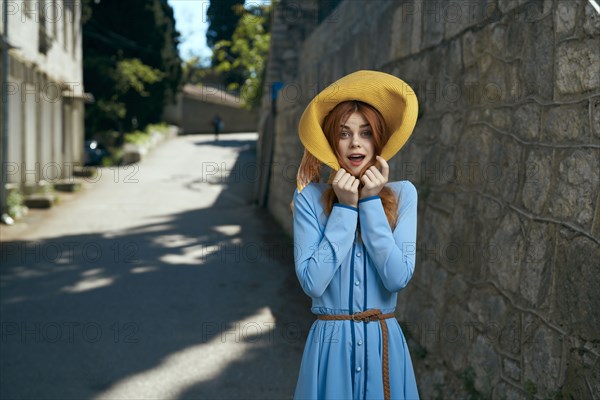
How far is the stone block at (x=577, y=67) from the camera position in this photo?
103 inches

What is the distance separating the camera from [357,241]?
226 cm

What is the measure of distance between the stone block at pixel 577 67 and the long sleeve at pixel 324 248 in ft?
3.69

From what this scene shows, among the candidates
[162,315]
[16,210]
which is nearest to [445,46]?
[162,315]

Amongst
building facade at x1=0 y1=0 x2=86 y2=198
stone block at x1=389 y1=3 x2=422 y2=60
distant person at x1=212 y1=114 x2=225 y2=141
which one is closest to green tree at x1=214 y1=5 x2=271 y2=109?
building facade at x1=0 y1=0 x2=86 y2=198

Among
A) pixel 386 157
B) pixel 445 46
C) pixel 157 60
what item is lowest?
pixel 386 157

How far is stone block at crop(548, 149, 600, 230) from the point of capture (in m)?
2.58

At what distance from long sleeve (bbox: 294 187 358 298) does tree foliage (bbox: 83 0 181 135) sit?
2174 centimetres

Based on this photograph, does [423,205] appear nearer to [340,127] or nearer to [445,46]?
[445,46]

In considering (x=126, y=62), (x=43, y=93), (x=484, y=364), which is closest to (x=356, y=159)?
(x=484, y=364)

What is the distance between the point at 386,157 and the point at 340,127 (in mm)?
178

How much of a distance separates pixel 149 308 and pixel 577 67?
14.7 feet

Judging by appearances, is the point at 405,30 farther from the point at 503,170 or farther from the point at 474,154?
the point at 503,170

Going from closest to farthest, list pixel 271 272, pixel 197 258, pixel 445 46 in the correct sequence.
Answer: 1. pixel 445 46
2. pixel 271 272
3. pixel 197 258

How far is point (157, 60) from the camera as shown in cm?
2867
